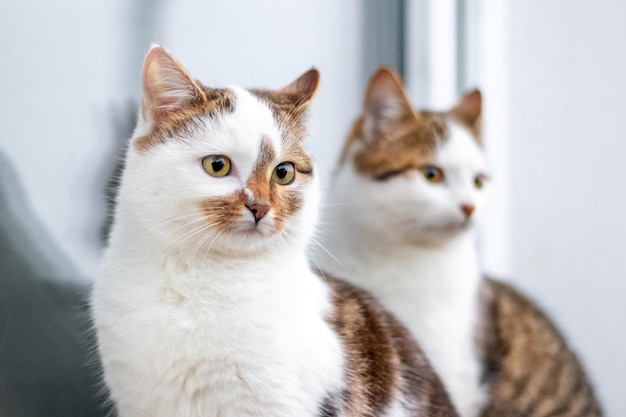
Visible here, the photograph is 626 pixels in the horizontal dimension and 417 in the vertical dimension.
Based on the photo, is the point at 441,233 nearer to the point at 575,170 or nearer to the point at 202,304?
the point at 202,304

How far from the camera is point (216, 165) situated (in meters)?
1.08

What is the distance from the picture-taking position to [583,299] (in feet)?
7.88

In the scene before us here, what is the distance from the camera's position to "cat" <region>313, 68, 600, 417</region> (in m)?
1.66

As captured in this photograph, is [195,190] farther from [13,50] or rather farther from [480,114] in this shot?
[480,114]

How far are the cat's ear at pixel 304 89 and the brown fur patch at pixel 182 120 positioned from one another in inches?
5.6

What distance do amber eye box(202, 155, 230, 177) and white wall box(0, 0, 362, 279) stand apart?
0.98 feet

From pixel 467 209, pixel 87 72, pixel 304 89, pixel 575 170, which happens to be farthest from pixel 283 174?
pixel 575 170

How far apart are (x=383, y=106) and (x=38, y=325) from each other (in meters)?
0.97

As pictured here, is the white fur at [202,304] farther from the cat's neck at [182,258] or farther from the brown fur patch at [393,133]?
the brown fur patch at [393,133]

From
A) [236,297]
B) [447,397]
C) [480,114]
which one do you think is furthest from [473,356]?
[236,297]

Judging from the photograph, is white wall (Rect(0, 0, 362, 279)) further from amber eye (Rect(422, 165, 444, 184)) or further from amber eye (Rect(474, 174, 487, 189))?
amber eye (Rect(474, 174, 487, 189))

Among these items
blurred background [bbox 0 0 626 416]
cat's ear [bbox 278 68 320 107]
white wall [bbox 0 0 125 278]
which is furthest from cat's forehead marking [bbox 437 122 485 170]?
white wall [bbox 0 0 125 278]

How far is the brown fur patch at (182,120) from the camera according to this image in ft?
3.65

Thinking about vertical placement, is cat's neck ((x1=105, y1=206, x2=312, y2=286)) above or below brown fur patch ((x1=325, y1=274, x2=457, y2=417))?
above
